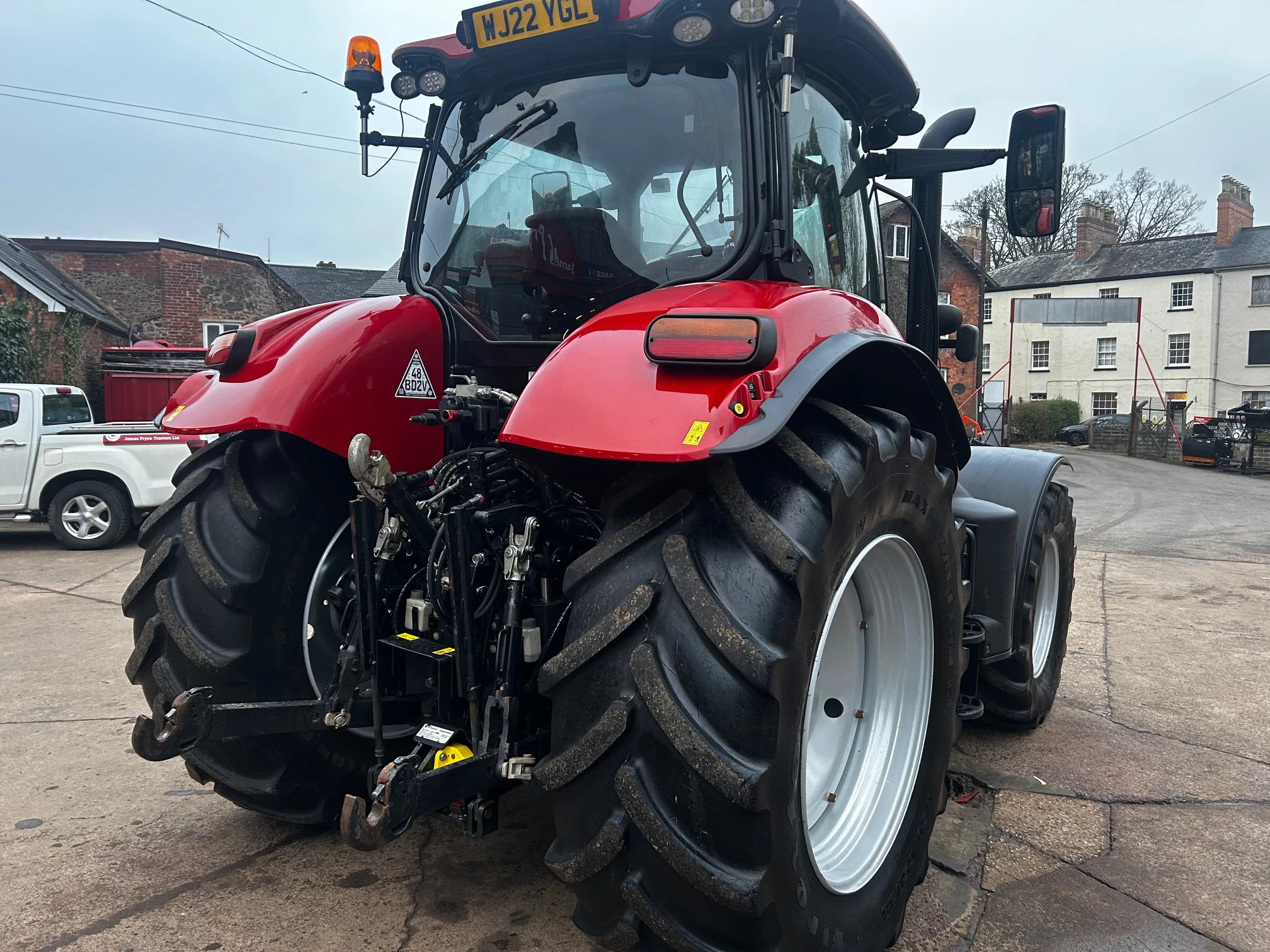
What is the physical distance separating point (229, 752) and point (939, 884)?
212 centimetres

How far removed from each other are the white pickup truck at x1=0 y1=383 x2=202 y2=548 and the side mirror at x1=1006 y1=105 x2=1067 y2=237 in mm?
9096

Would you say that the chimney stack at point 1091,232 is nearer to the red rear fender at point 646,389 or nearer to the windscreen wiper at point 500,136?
the windscreen wiper at point 500,136

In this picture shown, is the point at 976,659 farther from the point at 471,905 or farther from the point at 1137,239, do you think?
the point at 1137,239

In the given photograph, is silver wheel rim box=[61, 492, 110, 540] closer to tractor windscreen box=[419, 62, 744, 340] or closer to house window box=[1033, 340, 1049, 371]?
tractor windscreen box=[419, 62, 744, 340]

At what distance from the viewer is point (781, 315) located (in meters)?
1.94

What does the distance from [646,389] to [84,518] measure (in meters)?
10.1

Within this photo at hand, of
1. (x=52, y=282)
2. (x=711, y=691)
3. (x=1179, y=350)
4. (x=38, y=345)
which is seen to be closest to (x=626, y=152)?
(x=711, y=691)

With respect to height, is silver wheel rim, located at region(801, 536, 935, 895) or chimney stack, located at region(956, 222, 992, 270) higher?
chimney stack, located at region(956, 222, 992, 270)

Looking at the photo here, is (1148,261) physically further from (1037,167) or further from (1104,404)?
(1037,167)

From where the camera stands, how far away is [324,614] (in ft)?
8.98

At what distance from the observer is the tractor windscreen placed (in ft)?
8.07

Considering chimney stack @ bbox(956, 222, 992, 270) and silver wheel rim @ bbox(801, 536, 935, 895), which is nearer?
silver wheel rim @ bbox(801, 536, 935, 895)

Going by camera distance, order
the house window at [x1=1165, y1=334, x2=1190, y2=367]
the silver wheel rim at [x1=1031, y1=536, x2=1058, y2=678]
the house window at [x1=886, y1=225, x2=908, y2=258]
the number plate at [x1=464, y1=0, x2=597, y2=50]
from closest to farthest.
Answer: the number plate at [x1=464, y1=0, x2=597, y2=50] < the house window at [x1=886, y1=225, x2=908, y2=258] < the silver wheel rim at [x1=1031, y1=536, x2=1058, y2=678] < the house window at [x1=1165, y1=334, x2=1190, y2=367]

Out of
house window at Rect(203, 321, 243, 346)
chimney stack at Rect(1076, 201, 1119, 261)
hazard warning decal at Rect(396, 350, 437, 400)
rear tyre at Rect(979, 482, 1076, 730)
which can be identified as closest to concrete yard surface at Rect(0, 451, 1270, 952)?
rear tyre at Rect(979, 482, 1076, 730)
